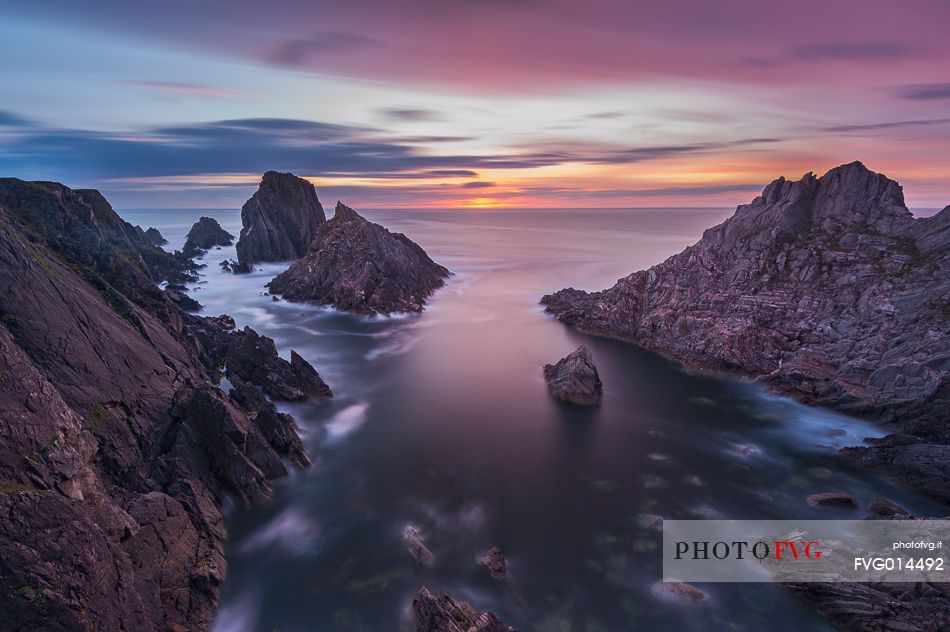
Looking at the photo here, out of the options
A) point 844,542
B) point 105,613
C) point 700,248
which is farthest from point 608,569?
point 700,248

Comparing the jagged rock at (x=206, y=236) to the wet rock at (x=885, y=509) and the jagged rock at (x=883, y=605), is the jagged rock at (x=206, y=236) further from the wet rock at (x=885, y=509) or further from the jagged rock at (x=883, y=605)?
the wet rock at (x=885, y=509)

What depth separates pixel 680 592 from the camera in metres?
22.1

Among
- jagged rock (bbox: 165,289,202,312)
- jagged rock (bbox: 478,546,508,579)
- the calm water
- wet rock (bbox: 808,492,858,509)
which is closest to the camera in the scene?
the calm water

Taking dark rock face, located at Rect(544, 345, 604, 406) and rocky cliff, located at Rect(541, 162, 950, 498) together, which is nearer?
rocky cliff, located at Rect(541, 162, 950, 498)

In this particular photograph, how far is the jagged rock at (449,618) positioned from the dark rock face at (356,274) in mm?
56864

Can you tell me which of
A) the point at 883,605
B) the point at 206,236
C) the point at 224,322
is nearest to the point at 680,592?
the point at 883,605

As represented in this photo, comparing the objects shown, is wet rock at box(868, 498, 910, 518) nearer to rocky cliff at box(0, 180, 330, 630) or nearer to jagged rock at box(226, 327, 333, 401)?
rocky cliff at box(0, 180, 330, 630)

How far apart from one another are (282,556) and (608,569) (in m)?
18.0

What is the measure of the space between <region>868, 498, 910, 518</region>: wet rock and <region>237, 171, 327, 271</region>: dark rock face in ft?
371

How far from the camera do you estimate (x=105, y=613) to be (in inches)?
595

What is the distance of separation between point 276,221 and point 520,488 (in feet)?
352

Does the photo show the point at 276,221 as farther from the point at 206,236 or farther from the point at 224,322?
the point at 224,322

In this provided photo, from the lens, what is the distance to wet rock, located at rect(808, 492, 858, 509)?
90.3 ft

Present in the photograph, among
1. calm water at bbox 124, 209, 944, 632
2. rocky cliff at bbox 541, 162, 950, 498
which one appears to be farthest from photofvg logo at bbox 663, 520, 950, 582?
rocky cliff at bbox 541, 162, 950, 498
